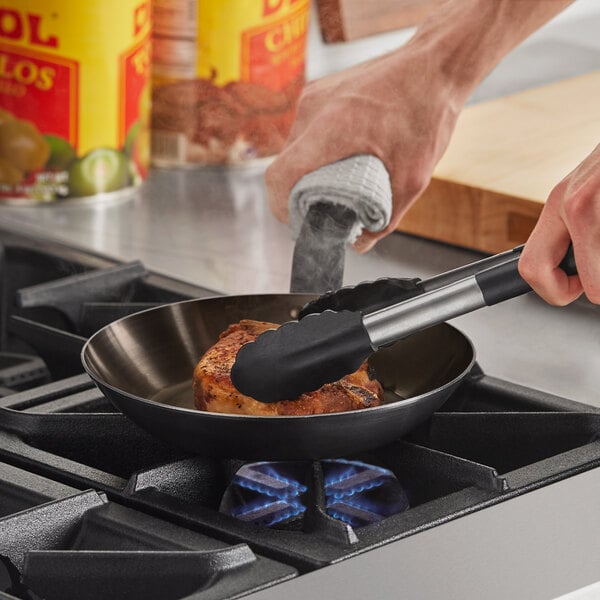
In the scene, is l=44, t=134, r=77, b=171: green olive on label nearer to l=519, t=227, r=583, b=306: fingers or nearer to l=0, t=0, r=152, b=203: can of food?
l=0, t=0, r=152, b=203: can of food

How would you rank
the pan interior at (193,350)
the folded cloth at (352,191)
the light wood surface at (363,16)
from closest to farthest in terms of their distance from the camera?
the pan interior at (193,350)
the folded cloth at (352,191)
the light wood surface at (363,16)

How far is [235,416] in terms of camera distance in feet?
2.13

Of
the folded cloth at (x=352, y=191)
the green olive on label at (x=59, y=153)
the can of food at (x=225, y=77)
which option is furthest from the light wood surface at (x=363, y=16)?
the folded cloth at (x=352, y=191)

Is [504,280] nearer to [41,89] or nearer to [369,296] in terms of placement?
[369,296]

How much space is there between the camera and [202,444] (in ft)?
2.21

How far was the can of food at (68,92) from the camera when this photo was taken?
1.20 meters

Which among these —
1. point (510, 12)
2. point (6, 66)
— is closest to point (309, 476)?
point (510, 12)

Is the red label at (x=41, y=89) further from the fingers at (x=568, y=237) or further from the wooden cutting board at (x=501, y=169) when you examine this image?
the fingers at (x=568, y=237)

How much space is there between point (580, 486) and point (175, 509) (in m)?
0.22

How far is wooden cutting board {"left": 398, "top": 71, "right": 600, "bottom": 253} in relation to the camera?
1150 millimetres

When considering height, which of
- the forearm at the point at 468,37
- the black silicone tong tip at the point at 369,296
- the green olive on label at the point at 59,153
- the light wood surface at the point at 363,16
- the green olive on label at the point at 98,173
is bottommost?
the green olive on label at the point at 98,173

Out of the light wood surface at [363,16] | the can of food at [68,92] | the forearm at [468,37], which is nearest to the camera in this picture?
the forearm at [468,37]

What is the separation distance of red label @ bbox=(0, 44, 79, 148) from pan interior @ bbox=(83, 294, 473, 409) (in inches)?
17.1

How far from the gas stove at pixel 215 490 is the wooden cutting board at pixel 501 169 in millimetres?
333
